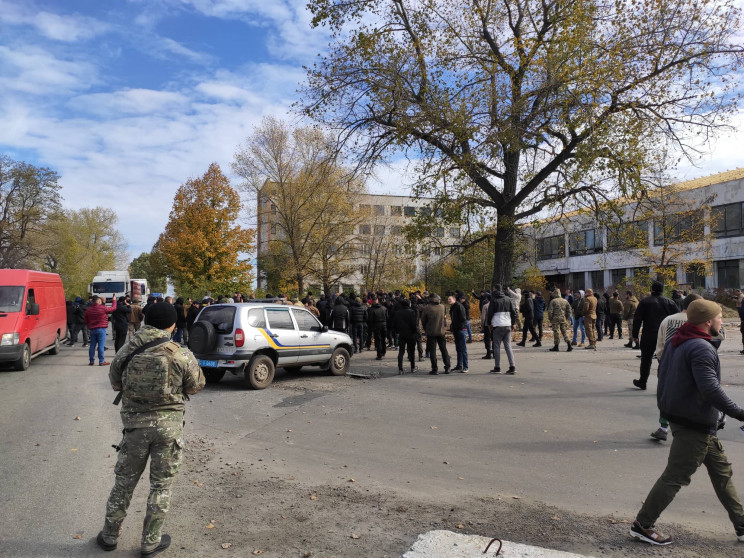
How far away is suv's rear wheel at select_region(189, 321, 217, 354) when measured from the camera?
10188 millimetres

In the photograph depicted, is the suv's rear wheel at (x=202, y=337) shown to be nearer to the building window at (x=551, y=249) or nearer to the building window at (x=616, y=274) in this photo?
the building window at (x=616, y=274)

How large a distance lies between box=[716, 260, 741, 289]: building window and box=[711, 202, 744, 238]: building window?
2055 mm

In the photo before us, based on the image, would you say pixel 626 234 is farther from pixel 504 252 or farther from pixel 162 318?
pixel 162 318

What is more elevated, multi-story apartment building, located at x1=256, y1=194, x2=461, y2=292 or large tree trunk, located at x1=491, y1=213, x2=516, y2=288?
multi-story apartment building, located at x1=256, y1=194, x2=461, y2=292

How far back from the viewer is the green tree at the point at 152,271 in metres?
63.1

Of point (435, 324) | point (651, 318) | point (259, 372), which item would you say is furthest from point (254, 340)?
point (651, 318)

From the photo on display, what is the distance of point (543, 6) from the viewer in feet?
56.1

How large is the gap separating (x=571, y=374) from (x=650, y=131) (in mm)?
8191

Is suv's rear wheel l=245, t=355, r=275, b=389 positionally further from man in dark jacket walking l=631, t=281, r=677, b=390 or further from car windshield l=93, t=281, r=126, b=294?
car windshield l=93, t=281, r=126, b=294

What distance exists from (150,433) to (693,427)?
392 centimetres

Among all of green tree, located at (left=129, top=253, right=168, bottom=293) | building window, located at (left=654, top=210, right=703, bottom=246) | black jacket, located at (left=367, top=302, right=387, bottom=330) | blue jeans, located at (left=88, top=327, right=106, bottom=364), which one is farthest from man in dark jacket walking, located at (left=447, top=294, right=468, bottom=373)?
green tree, located at (left=129, top=253, right=168, bottom=293)

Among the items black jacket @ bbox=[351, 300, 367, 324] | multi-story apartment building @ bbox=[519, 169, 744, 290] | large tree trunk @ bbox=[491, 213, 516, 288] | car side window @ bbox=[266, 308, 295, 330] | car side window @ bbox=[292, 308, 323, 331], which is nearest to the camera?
car side window @ bbox=[266, 308, 295, 330]

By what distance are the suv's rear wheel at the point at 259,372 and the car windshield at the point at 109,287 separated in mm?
27108

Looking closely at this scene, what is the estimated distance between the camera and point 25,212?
4700 cm
